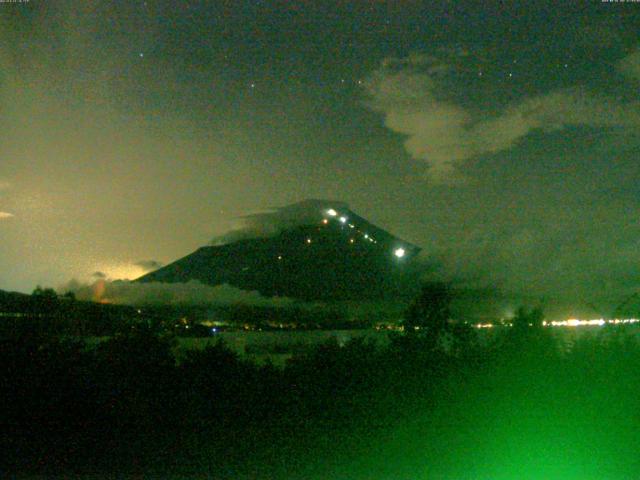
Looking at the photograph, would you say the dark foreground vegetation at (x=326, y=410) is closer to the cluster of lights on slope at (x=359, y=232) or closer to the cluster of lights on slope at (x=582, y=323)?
the cluster of lights on slope at (x=582, y=323)

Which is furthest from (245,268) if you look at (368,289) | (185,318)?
(368,289)

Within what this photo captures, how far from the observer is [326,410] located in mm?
9758

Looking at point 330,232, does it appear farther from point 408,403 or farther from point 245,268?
point 408,403

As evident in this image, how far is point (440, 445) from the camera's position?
902 centimetres

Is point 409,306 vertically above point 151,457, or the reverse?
point 409,306

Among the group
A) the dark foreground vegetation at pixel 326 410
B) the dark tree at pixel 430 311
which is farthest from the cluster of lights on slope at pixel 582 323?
the dark tree at pixel 430 311

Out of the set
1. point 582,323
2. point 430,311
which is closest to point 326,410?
point 430,311

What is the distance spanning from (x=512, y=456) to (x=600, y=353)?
9.11ft

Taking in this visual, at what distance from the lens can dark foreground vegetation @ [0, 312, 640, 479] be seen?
8430 mm

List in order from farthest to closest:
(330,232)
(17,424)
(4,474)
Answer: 1. (330,232)
2. (17,424)
3. (4,474)

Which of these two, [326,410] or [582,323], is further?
[582,323]

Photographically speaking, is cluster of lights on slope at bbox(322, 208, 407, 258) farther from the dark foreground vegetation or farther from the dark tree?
the dark foreground vegetation

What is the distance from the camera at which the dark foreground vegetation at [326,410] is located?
8430 mm

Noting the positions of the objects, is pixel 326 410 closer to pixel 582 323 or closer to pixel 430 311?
pixel 430 311
